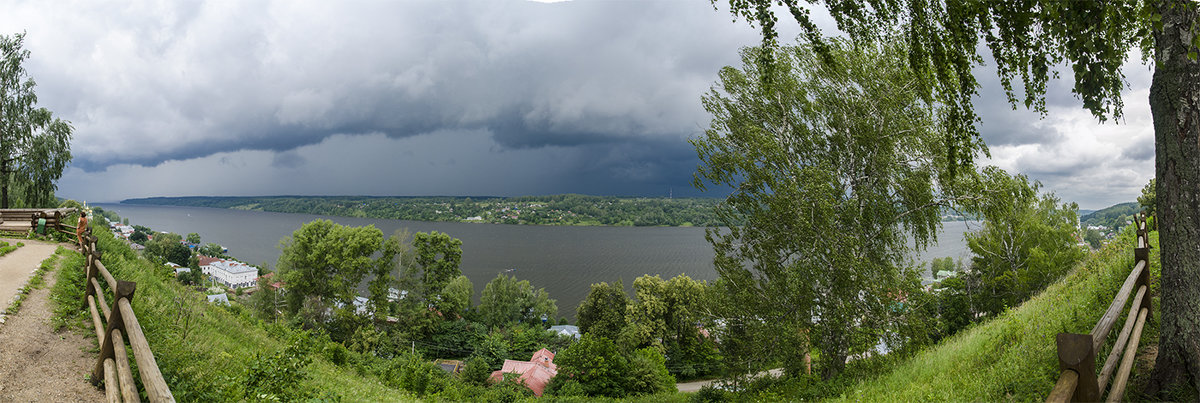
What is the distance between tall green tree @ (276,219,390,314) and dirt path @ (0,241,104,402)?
18.8 meters

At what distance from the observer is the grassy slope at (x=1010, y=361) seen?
14.0 feet

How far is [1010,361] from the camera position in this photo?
4.75m

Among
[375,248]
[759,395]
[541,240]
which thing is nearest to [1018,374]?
[759,395]

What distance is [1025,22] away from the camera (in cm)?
308

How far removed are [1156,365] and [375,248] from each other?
27.1m

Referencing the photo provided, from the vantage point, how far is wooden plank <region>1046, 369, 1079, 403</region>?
6.59 ft

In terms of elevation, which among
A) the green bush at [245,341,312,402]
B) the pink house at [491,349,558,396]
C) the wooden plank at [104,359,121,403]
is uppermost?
the wooden plank at [104,359,121,403]

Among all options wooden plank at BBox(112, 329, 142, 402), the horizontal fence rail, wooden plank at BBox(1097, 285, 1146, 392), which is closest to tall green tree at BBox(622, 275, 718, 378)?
wooden plank at BBox(1097, 285, 1146, 392)

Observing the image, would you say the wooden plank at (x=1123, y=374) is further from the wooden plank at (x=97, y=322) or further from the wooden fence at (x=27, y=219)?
the wooden fence at (x=27, y=219)

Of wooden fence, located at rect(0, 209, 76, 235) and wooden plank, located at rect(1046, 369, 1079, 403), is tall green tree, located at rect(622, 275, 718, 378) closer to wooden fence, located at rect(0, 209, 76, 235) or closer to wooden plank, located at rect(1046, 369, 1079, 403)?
wooden fence, located at rect(0, 209, 76, 235)

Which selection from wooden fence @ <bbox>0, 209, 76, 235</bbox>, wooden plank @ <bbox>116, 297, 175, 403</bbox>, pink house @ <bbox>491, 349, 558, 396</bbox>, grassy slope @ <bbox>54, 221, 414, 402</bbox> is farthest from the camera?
pink house @ <bbox>491, 349, 558, 396</bbox>

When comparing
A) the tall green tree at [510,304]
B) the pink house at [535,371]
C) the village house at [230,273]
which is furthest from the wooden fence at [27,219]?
the village house at [230,273]

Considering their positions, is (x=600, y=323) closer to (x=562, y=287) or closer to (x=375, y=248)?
(x=375, y=248)

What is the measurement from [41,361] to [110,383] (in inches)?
94.0
